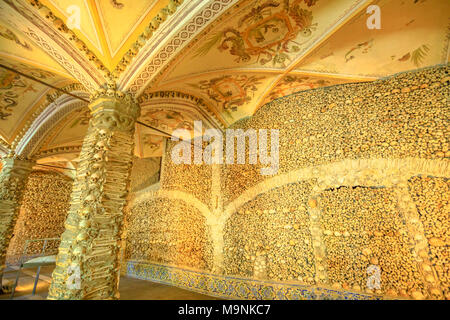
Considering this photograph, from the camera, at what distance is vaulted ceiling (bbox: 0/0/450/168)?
2611 millimetres

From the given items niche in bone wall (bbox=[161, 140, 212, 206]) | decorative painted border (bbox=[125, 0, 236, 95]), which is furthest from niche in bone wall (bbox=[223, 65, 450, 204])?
decorative painted border (bbox=[125, 0, 236, 95])

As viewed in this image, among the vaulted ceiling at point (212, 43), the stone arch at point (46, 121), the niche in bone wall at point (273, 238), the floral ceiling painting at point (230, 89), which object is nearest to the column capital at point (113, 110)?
the vaulted ceiling at point (212, 43)

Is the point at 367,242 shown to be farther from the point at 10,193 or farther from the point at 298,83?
the point at 10,193

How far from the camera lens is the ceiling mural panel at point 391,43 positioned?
266 cm

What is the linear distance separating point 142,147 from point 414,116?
6.81 meters

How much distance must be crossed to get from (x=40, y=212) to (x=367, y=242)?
38.0ft

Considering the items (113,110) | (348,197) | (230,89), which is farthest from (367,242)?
(113,110)

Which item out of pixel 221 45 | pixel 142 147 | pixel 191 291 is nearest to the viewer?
pixel 221 45

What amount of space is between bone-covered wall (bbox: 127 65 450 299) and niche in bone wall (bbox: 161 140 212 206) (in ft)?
1.03

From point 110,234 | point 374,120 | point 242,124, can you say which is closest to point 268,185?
point 242,124

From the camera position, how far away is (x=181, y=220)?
546cm

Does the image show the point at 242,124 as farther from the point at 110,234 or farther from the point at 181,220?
the point at 110,234

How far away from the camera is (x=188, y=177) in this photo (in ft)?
18.7

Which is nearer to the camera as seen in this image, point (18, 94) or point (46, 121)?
point (18, 94)
